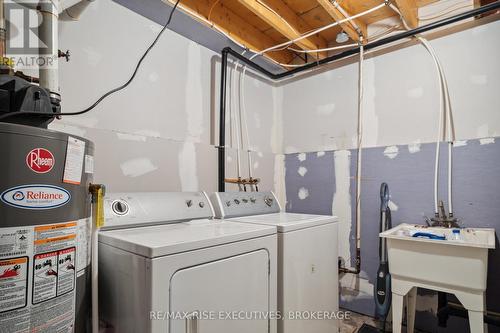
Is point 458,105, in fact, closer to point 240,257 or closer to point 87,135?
point 240,257

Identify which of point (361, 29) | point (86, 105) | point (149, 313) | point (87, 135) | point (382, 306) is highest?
point (361, 29)

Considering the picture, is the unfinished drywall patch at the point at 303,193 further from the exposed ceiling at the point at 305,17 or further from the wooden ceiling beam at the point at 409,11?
the wooden ceiling beam at the point at 409,11

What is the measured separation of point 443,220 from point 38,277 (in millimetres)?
2191

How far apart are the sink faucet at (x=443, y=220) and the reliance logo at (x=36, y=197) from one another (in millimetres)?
2139

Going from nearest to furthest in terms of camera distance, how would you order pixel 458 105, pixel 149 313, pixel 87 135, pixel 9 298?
pixel 9 298 → pixel 149 313 → pixel 87 135 → pixel 458 105

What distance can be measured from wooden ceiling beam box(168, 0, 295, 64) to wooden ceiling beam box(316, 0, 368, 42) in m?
0.72

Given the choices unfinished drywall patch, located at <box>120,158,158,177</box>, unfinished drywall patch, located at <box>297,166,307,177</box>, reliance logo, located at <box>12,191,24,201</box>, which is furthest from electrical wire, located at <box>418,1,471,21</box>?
reliance logo, located at <box>12,191,24,201</box>

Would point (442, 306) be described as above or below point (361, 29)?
below

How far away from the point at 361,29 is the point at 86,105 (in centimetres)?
218

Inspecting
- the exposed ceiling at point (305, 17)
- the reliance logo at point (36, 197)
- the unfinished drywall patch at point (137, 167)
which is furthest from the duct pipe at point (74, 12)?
the reliance logo at point (36, 197)

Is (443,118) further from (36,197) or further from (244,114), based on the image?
(36,197)

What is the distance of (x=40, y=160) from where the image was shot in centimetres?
79

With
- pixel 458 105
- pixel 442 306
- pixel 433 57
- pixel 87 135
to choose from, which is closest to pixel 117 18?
pixel 87 135

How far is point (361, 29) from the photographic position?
232 cm
